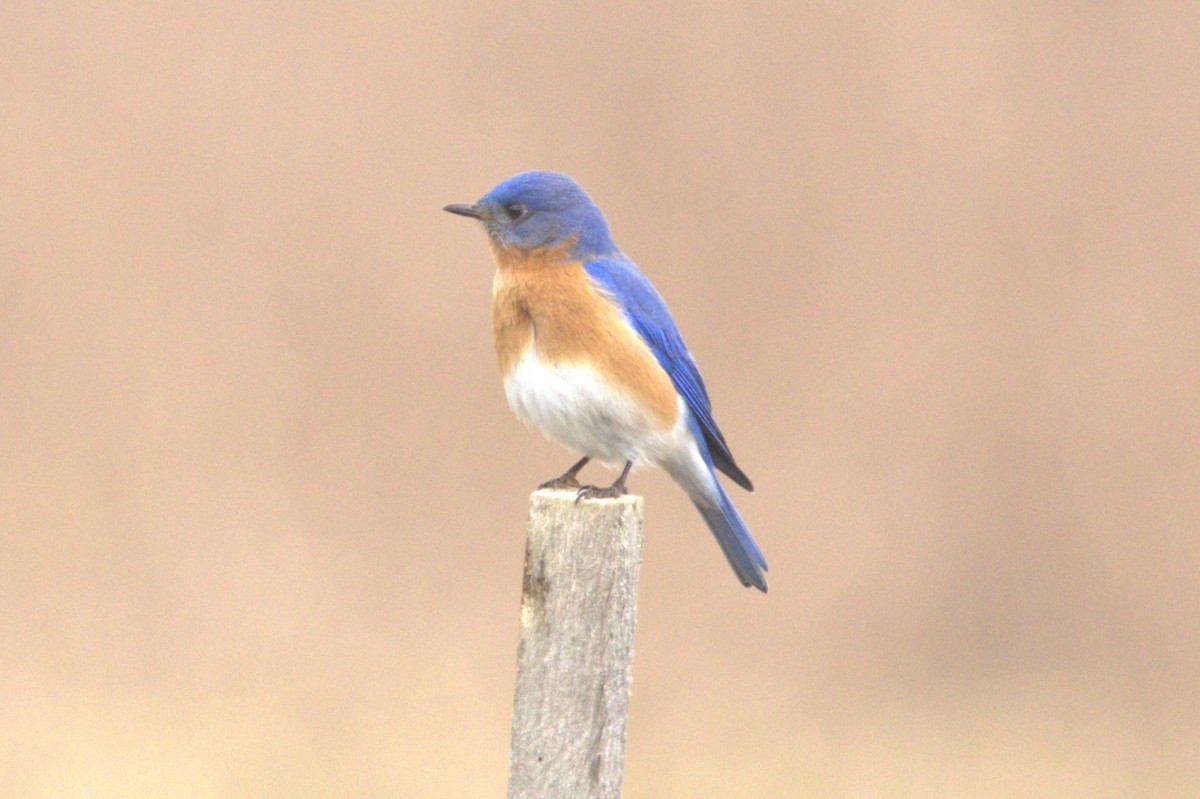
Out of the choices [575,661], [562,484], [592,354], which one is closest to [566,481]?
[562,484]

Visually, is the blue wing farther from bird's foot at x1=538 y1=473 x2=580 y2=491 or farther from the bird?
bird's foot at x1=538 y1=473 x2=580 y2=491

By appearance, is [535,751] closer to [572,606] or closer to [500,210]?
[572,606]

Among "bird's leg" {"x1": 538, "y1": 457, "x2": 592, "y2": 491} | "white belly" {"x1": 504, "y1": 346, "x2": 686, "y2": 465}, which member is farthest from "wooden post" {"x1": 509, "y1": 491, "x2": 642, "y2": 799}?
"white belly" {"x1": 504, "y1": 346, "x2": 686, "y2": 465}

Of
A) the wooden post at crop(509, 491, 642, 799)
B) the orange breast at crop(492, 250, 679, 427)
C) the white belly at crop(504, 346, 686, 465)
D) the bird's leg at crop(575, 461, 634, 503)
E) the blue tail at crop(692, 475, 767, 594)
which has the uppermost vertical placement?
the orange breast at crop(492, 250, 679, 427)

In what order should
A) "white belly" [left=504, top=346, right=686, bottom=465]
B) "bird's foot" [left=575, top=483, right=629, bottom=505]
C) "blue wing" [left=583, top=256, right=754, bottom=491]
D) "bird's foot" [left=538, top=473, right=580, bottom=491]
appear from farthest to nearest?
1. "blue wing" [left=583, top=256, right=754, bottom=491]
2. "white belly" [left=504, top=346, right=686, bottom=465]
3. "bird's foot" [left=538, top=473, right=580, bottom=491]
4. "bird's foot" [left=575, top=483, right=629, bottom=505]

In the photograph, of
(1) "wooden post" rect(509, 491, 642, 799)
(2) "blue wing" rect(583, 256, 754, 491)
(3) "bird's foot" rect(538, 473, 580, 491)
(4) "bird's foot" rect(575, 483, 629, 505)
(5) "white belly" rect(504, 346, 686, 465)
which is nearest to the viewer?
(1) "wooden post" rect(509, 491, 642, 799)

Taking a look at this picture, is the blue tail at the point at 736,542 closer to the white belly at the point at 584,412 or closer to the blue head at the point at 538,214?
the white belly at the point at 584,412

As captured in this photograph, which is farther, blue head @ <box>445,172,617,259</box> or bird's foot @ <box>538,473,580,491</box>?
blue head @ <box>445,172,617,259</box>
